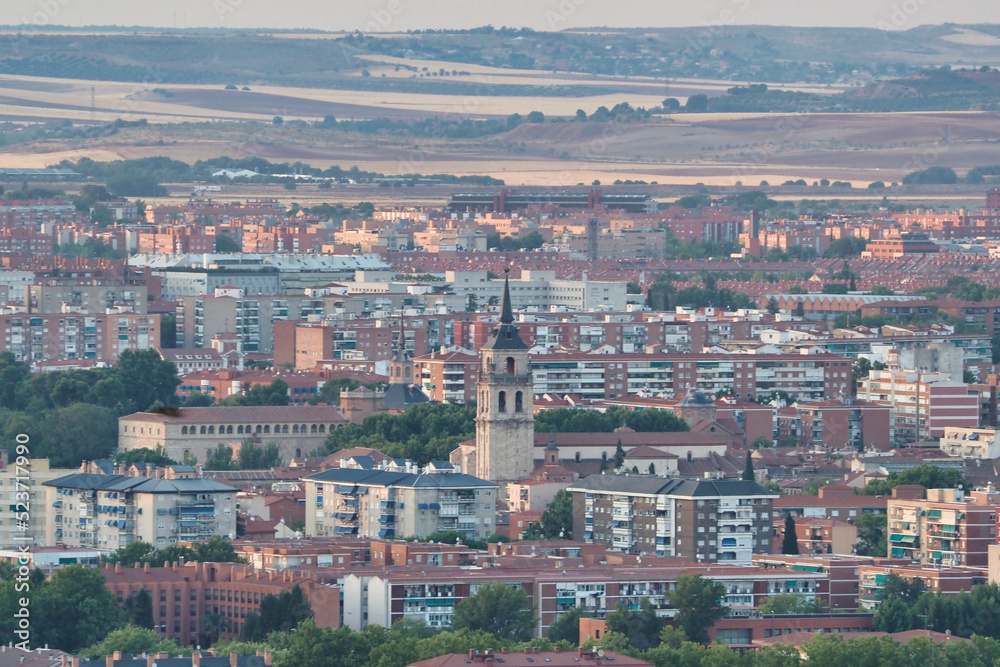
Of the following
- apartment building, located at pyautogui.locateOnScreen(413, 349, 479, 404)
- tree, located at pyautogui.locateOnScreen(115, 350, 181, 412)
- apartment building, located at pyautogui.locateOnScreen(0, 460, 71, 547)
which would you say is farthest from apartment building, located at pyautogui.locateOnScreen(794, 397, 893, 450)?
apartment building, located at pyautogui.locateOnScreen(0, 460, 71, 547)

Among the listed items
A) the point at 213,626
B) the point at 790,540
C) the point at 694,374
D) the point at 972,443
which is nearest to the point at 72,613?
the point at 213,626

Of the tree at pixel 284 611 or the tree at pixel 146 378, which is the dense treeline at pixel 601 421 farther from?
the tree at pixel 284 611

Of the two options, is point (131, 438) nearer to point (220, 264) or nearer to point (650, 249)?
point (220, 264)

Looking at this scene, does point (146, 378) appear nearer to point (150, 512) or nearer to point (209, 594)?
point (150, 512)

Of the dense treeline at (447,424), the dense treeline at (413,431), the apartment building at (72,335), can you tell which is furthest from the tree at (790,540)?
the apartment building at (72,335)

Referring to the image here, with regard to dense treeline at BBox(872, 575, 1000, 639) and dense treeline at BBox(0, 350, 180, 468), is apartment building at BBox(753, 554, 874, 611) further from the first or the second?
dense treeline at BBox(0, 350, 180, 468)
